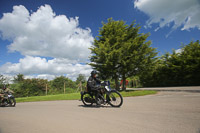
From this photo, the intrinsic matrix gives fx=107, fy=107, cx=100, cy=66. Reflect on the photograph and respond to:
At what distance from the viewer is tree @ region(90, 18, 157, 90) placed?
42.9 ft

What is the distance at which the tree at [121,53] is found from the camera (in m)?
13.1

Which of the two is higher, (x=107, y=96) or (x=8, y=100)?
(x=107, y=96)

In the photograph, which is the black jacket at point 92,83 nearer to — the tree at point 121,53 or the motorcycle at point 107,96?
the motorcycle at point 107,96

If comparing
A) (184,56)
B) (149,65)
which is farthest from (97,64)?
(184,56)

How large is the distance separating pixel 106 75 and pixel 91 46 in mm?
4701

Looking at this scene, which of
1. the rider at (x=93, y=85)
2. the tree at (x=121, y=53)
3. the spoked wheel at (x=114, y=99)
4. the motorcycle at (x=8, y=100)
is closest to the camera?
the spoked wheel at (x=114, y=99)

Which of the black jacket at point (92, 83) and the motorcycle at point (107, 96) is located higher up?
the black jacket at point (92, 83)

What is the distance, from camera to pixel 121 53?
12.9m

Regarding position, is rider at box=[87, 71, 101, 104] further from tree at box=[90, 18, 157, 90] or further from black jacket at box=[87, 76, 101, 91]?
tree at box=[90, 18, 157, 90]

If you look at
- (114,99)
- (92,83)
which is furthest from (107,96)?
(92,83)


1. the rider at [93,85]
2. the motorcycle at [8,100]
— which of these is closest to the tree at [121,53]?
the rider at [93,85]

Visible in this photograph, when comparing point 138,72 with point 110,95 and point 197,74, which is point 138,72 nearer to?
point 110,95

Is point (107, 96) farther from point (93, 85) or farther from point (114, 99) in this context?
point (93, 85)

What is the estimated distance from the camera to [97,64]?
14367 millimetres
